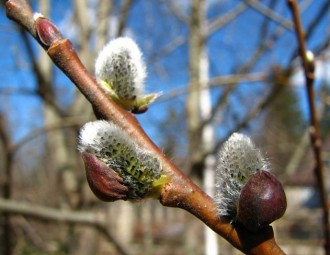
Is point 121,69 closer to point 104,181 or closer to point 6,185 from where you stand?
point 104,181

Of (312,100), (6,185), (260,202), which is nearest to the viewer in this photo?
(260,202)

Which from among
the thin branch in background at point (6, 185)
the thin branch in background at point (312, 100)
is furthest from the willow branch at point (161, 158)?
the thin branch in background at point (6, 185)

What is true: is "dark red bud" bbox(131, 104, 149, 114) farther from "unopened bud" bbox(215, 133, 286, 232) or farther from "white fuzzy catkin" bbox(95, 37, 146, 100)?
"unopened bud" bbox(215, 133, 286, 232)

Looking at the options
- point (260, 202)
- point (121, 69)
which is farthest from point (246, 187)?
point (121, 69)

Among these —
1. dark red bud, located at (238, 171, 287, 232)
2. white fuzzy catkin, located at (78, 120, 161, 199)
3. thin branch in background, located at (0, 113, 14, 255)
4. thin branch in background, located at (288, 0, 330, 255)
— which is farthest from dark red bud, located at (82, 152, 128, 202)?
thin branch in background, located at (0, 113, 14, 255)

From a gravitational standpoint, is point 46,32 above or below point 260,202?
above

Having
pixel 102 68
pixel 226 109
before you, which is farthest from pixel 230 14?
pixel 102 68
